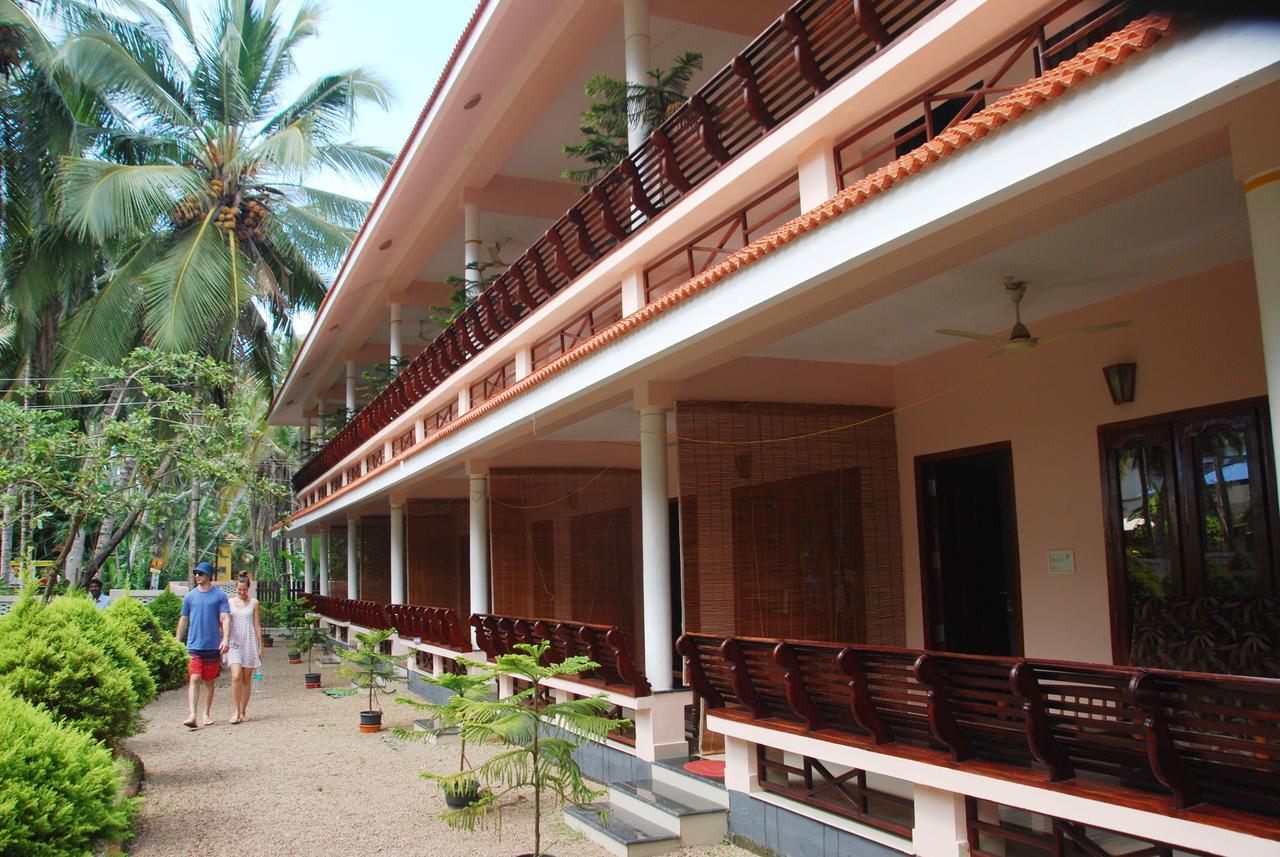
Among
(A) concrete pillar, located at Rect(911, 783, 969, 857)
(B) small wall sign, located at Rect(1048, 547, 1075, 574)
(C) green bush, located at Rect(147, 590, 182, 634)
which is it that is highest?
(B) small wall sign, located at Rect(1048, 547, 1075, 574)

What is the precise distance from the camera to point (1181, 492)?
20.7ft

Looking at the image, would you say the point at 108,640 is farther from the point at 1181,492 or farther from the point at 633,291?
the point at 1181,492

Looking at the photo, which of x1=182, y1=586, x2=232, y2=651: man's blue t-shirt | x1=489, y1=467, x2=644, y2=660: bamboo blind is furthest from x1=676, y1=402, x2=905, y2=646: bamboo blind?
x1=182, y1=586, x2=232, y2=651: man's blue t-shirt

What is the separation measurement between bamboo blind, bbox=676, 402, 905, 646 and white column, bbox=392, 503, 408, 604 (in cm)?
1027

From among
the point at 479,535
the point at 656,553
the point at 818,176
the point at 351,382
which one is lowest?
the point at 656,553

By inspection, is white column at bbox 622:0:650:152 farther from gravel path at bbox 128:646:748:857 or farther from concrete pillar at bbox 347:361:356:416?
concrete pillar at bbox 347:361:356:416

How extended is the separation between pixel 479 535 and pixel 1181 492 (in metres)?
8.06

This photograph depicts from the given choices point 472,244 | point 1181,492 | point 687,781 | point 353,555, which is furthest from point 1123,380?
point 353,555

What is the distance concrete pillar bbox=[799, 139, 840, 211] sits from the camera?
200 inches

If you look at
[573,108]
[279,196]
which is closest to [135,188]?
[279,196]

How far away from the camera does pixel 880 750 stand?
502cm

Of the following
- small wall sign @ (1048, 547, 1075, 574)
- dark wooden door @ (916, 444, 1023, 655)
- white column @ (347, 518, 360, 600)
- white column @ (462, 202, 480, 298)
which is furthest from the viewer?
white column @ (347, 518, 360, 600)

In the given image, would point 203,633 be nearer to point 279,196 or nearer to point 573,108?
point 573,108

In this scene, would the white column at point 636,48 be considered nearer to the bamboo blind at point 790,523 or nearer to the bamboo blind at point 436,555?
the bamboo blind at point 790,523
